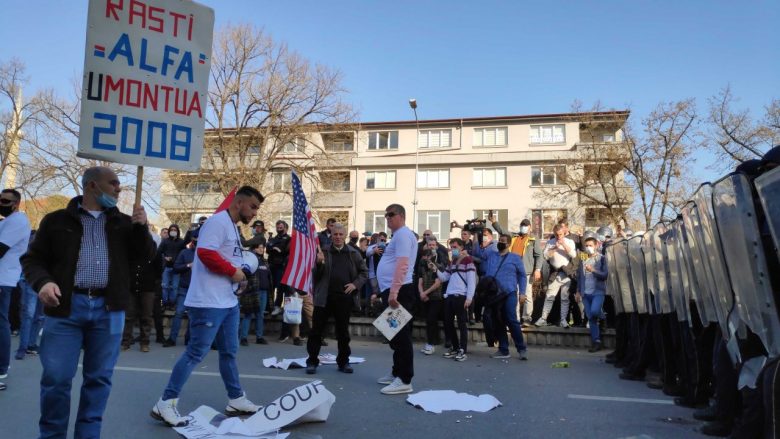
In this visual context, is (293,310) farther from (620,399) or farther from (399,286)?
(620,399)

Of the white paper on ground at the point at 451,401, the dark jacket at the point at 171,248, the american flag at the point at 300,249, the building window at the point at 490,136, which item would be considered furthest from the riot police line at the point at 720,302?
the building window at the point at 490,136

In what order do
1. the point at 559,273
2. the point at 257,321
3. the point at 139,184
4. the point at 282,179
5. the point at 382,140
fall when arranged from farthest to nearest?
the point at 382,140 < the point at 282,179 < the point at 559,273 < the point at 257,321 < the point at 139,184

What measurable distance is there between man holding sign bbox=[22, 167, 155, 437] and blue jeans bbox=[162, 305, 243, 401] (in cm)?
108

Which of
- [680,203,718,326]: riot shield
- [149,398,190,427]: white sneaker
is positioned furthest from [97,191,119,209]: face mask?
[680,203,718,326]: riot shield

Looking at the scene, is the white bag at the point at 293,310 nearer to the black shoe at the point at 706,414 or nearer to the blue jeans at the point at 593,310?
the blue jeans at the point at 593,310

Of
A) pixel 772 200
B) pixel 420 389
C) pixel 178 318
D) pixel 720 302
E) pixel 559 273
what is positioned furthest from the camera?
pixel 559 273

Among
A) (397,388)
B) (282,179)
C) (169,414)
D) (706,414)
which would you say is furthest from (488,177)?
(169,414)

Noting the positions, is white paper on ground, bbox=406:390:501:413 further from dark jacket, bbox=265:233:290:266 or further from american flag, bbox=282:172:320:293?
dark jacket, bbox=265:233:290:266

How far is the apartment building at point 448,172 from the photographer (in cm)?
4312

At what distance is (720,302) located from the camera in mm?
4430

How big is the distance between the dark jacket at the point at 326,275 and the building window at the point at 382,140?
40.1 m

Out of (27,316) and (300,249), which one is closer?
(300,249)

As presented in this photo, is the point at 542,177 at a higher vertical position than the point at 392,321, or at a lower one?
higher

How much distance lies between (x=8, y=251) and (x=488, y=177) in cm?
4098
